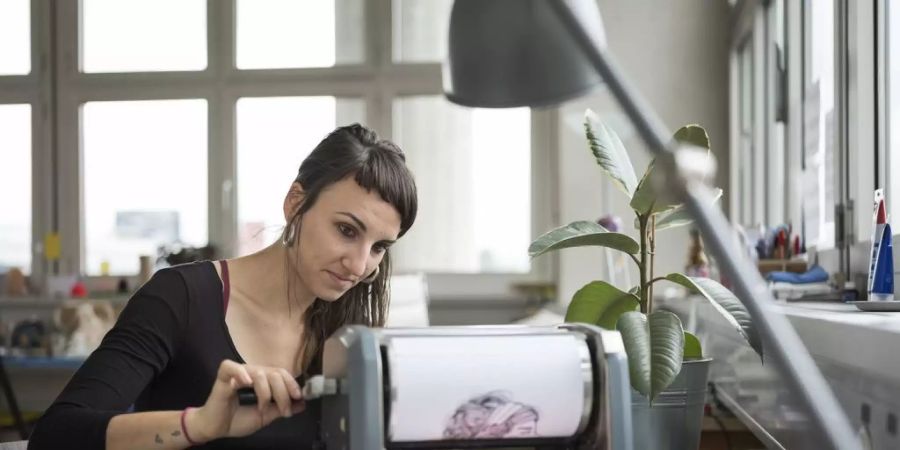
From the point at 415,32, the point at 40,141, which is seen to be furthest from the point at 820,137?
the point at 40,141

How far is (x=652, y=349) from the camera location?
123cm

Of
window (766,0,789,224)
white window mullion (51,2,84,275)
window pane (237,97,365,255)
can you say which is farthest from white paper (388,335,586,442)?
white window mullion (51,2,84,275)

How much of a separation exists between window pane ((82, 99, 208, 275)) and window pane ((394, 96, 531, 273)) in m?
1.00

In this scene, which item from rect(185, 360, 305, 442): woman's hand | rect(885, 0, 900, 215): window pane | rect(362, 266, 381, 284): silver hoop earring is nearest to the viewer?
rect(185, 360, 305, 442): woman's hand

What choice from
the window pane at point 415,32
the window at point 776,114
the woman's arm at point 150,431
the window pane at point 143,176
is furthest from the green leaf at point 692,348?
the window pane at point 143,176

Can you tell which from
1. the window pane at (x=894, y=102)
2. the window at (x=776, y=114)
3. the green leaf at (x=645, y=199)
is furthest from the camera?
the window at (x=776, y=114)

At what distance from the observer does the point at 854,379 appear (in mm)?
1040

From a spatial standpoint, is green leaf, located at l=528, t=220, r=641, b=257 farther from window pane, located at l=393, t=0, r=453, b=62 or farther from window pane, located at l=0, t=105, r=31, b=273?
window pane, located at l=0, t=105, r=31, b=273

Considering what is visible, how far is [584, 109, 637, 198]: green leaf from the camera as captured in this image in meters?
1.39

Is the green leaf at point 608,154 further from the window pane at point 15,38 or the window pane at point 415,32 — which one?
the window pane at point 15,38

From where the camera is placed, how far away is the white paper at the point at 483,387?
87cm

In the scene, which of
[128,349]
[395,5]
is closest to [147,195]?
[395,5]

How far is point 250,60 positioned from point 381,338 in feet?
14.6

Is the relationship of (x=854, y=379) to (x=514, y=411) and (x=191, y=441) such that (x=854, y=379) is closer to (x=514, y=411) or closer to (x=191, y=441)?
(x=514, y=411)
